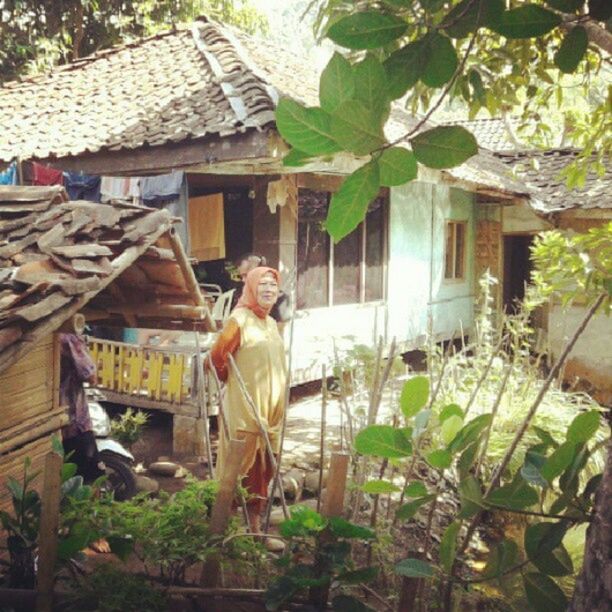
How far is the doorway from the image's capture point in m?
14.3

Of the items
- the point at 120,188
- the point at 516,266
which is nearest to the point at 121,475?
the point at 120,188

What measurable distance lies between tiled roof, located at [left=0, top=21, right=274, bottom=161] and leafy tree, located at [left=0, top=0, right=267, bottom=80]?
2.23 m

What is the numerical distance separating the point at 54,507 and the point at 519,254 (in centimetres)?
1348

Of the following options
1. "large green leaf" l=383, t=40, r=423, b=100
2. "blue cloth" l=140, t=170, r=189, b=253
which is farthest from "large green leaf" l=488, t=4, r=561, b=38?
"blue cloth" l=140, t=170, r=189, b=253

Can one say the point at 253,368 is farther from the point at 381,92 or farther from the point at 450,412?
the point at 381,92

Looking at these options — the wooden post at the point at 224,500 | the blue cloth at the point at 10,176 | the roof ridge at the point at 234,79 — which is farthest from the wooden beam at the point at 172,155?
the wooden post at the point at 224,500

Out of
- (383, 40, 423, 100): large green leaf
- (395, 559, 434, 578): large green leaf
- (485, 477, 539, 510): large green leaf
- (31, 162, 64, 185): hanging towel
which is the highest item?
(383, 40, 423, 100): large green leaf

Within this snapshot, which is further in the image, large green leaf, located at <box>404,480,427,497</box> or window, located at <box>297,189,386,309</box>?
window, located at <box>297,189,386,309</box>

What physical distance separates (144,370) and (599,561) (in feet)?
21.2

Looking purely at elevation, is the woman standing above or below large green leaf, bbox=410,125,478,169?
below

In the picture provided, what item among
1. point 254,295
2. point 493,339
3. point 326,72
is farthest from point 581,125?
point 493,339

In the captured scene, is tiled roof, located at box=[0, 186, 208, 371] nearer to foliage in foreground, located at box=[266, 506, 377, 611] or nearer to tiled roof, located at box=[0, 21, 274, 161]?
foliage in foreground, located at box=[266, 506, 377, 611]

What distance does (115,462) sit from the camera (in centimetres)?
552

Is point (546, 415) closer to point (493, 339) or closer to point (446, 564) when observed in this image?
point (493, 339)
